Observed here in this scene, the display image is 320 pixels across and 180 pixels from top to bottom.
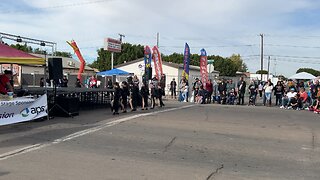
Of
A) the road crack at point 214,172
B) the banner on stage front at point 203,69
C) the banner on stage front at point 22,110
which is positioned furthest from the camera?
the banner on stage front at point 203,69

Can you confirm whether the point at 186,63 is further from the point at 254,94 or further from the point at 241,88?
the point at 254,94

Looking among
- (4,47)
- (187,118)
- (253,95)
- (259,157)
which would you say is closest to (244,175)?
(259,157)

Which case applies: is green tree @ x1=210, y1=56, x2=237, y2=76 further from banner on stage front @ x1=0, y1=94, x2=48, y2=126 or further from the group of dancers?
banner on stage front @ x1=0, y1=94, x2=48, y2=126

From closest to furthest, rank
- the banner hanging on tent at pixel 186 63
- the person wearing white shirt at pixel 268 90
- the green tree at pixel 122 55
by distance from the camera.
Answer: the person wearing white shirt at pixel 268 90 < the banner hanging on tent at pixel 186 63 < the green tree at pixel 122 55

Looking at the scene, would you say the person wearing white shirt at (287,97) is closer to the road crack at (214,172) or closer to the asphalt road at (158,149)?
the asphalt road at (158,149)

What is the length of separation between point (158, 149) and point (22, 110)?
19.5 feet

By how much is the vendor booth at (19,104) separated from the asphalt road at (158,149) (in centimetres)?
33

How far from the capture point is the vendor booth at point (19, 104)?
12.0 metres

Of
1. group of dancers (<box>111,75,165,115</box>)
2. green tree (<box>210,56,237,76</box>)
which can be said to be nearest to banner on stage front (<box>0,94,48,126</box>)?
group of dancers (<box>111,75,165,115</box>)

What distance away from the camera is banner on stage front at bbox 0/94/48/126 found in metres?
11.9

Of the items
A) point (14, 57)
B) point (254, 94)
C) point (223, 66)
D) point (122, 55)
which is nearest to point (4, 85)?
point (14, 57)

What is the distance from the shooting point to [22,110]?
12.7 meters

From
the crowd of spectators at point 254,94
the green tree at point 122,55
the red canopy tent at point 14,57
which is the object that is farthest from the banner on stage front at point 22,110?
the green tree at point 122,55

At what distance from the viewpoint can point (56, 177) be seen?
627 cm
